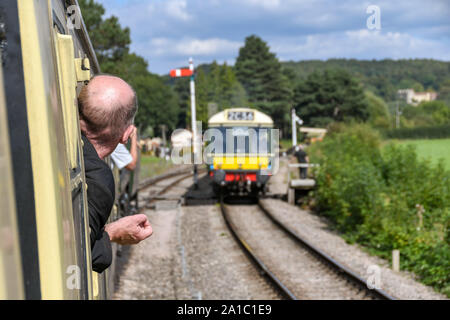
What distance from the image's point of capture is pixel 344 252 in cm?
1059

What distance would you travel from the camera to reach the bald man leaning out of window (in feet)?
6.72

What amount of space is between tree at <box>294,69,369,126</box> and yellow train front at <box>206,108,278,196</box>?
176 feet

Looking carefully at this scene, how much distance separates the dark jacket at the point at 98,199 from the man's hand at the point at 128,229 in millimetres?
135

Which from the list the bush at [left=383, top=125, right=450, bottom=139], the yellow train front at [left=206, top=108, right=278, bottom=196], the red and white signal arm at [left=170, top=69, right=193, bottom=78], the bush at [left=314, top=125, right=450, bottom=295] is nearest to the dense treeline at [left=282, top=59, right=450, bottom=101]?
the bush at [left=383, top=125, right=450, bottom=139]

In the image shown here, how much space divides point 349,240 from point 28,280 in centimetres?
1116

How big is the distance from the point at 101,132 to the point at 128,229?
1.57ft

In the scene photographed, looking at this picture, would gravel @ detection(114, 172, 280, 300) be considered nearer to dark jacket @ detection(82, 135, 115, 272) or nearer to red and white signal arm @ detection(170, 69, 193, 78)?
dark jacket @ detection(82, 135, 115, 272)

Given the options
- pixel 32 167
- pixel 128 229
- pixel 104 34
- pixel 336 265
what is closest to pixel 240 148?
pixel 336 265

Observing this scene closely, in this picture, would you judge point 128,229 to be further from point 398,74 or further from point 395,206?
point 398,74

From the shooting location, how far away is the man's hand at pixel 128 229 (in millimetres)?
2293

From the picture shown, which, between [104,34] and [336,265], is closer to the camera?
[336,265]

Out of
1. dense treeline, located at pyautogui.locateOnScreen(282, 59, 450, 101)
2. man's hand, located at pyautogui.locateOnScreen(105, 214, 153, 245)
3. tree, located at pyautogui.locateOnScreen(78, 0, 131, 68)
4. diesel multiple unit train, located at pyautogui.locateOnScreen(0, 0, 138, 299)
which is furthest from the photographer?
dense treeline, located at pyautogui.locateOnScreen(282, 59, 450, 101)

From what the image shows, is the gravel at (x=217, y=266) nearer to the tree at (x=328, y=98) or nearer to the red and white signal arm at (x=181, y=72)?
the red and white signal arm at (x=181, y=72)

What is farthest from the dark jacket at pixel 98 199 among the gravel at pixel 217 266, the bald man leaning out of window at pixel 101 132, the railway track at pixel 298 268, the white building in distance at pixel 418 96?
the white building in distance at pixel 418 96
